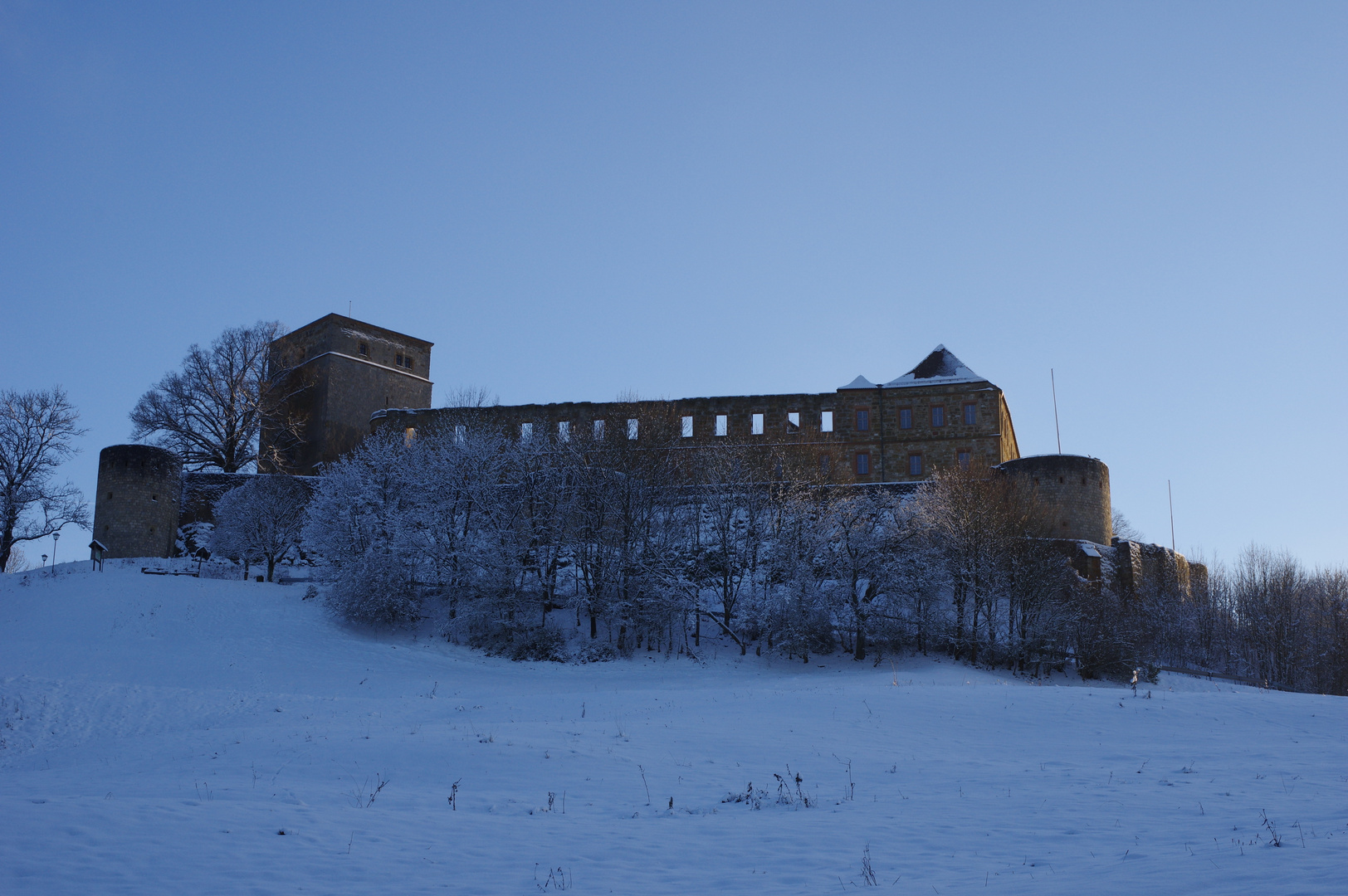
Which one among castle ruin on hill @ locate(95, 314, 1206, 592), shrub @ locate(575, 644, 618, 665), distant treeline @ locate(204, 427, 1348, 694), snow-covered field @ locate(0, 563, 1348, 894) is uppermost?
castle ruin on hill @ locate(95, 314, 1206, 592)

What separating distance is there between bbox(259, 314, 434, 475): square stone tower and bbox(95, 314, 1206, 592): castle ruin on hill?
84 millimetres

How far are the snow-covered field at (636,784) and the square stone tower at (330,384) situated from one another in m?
29.8

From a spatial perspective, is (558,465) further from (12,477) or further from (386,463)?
(12,477)

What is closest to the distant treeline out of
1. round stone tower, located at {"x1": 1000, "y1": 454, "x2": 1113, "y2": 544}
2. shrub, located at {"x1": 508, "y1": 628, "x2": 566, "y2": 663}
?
shrub, located at {"x1": 508, "y1": 628, "x2": 566, "y2": 663}

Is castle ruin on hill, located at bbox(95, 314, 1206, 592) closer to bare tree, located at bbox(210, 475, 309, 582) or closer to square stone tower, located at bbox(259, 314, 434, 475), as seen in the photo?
square stone tower, located at bbox(259, 314, 434, 475)

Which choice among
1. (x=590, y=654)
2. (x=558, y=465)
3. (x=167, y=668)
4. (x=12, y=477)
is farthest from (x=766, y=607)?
(x=12, y=477)

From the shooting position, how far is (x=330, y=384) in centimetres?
5647

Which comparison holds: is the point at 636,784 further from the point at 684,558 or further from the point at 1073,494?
the point at 1073,494

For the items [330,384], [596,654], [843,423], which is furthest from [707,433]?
[330,384]

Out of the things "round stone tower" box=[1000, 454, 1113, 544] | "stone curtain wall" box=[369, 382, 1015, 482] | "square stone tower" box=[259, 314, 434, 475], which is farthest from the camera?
"square stone tower" box=[259, 314, 434, 475]

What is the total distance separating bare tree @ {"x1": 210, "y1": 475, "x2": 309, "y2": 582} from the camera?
39500 millimetres

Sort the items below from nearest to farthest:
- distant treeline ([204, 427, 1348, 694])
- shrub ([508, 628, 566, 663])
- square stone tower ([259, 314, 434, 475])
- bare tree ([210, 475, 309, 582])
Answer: shrub ([508, 628, 566, 663]) < distant treeline ([204, 427, 1348, 694]) < bare tree ([210, 475, 309, 582]) < square stone tower ([259, 314, 434, 475])

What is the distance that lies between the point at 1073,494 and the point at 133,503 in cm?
4066

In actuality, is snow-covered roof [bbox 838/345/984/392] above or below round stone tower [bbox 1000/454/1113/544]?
above
